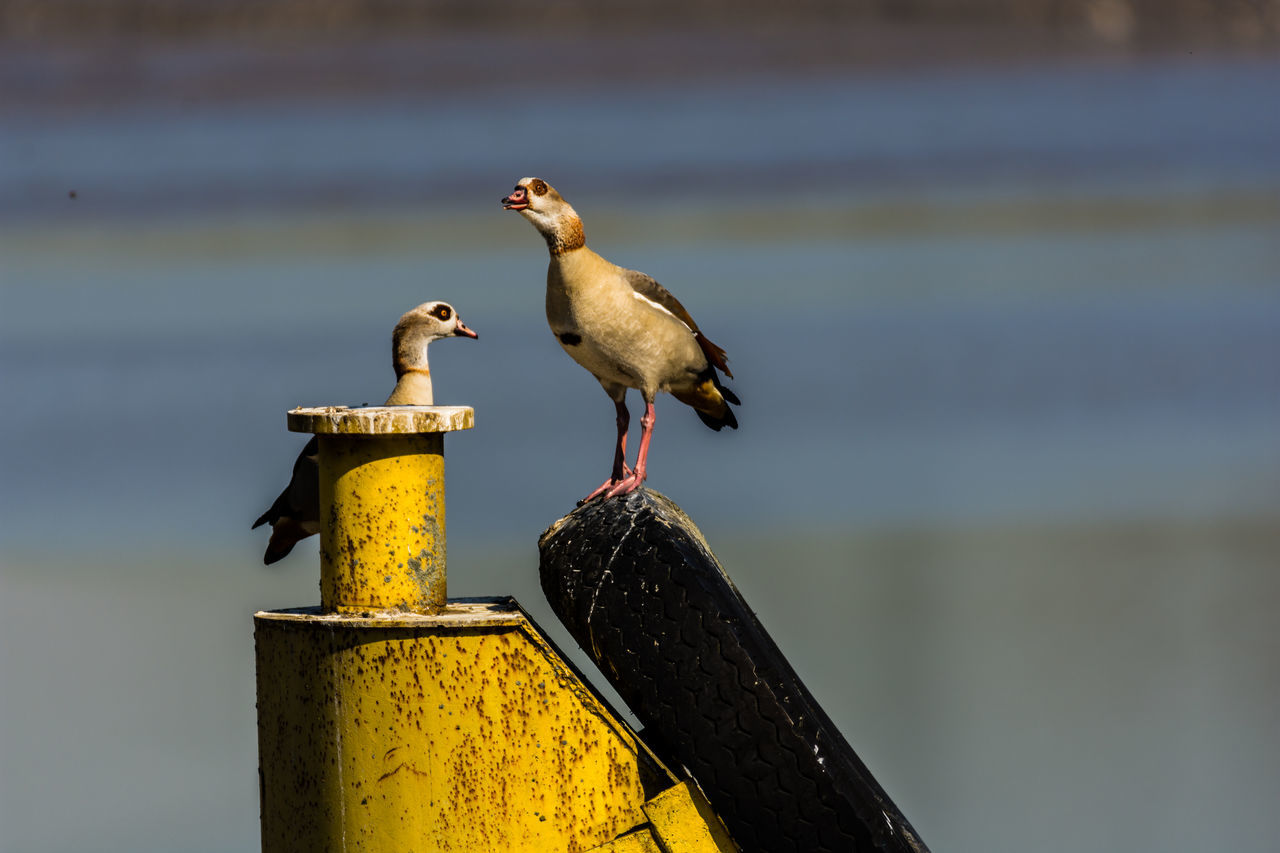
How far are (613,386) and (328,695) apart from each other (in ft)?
7.29

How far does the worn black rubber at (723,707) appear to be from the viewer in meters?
3.34

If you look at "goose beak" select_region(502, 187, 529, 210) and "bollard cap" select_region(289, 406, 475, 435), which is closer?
"bollard cap" select_region(289, 406, 475, 435)

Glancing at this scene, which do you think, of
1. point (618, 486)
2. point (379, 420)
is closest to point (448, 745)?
point (379, 420)

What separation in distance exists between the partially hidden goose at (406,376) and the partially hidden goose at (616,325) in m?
0.52

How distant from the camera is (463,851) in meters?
3.23

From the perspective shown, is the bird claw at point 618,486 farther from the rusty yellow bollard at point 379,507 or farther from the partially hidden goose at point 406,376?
the rusty yellow bollard at point 379,507

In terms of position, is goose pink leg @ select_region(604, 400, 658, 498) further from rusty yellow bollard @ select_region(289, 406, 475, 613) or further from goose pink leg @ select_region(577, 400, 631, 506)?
rusty yellow bollard @ select_region(289, 406, 475, 613)

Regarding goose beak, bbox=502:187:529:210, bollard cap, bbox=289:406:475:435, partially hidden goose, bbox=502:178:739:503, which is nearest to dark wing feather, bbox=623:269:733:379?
partially hidden goose, bbox=502:178:739:503

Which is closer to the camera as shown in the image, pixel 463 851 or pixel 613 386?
pixel 463 851

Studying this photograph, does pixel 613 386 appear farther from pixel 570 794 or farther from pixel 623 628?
pixel 570 794

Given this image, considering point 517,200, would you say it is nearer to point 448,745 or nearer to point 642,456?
point 642,456

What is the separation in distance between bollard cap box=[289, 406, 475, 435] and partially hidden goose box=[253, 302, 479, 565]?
150cm

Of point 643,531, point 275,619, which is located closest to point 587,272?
point 643,531

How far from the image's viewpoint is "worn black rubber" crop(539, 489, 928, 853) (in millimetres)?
3344
